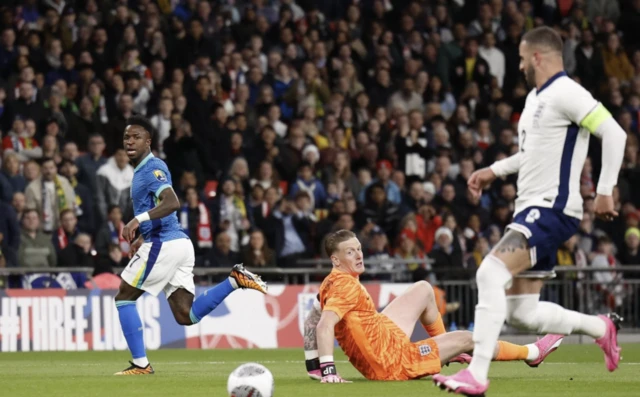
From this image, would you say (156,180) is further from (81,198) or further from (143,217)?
(81,198)

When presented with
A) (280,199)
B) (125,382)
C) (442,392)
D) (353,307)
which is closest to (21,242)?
(280,199)

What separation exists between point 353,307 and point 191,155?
35.9ft

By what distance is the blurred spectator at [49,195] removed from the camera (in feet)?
63.0

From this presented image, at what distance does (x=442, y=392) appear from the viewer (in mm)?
9547

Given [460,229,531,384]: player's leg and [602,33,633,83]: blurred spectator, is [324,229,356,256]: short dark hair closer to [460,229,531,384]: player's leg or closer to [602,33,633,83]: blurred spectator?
[460,229,531,384]: player's leg

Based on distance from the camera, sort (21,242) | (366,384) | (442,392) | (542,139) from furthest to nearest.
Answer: (21,242) < (366,384) < (442,392) < (542,139)

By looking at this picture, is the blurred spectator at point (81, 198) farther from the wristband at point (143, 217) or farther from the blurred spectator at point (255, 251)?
the wristband at point (143, 217)

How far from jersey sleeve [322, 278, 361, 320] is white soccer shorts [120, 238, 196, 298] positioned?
2519 millimetres

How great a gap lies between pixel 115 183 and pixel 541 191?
1221 cm

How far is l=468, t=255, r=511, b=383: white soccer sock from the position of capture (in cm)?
826

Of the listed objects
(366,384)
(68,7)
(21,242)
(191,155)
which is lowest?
(366,384)

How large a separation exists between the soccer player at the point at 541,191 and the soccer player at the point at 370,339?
1.77 m

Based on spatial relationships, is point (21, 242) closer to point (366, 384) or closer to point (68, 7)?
point (68, 7)

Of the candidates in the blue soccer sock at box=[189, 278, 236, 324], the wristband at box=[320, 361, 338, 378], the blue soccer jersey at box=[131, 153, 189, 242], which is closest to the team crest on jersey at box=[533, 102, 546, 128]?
the wristband at box=[320, 361, 338, 378]
